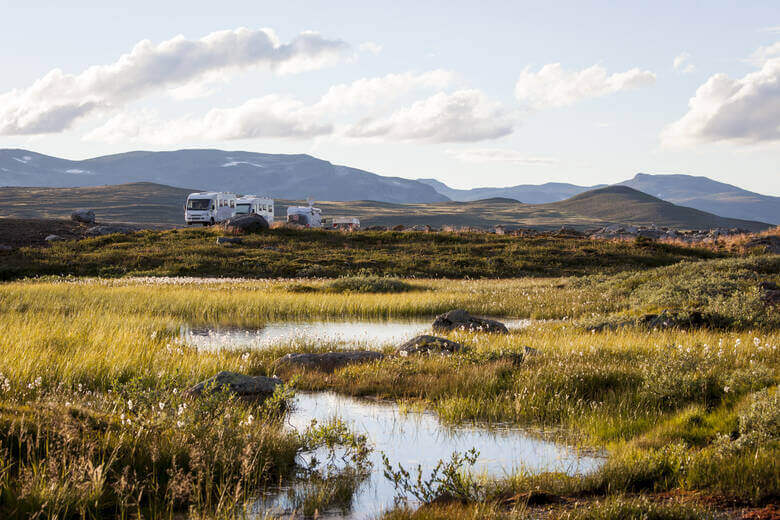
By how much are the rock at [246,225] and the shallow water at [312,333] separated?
30367 millimetres

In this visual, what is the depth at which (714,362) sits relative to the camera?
33.6 ft

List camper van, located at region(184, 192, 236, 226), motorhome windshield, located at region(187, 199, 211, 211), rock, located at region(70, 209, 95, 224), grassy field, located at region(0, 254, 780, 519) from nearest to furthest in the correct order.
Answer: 1. grassy field, located at region(0, 254, 780, 519)
2. camper van, located at region(184, 192, 236, 226)
3. motorhome windshield, located at region(187, 199, 211, 211)
4. rock, located at region(70, 209, 95, 224)

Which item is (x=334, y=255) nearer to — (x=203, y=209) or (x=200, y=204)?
(x=203, y=209)

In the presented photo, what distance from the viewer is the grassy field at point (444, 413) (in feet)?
17.6

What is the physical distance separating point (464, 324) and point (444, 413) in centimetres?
765

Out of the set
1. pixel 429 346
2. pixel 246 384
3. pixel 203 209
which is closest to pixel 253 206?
pixel 203 209

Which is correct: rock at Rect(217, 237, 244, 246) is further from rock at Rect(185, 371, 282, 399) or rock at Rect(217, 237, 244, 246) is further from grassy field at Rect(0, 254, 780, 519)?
rock at Rect(185, 371, 282, 399)

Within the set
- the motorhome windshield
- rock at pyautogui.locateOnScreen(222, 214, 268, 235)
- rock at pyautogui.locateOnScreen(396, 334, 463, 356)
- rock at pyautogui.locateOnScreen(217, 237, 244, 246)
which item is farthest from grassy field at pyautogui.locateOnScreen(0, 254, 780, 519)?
the motorhome windshield

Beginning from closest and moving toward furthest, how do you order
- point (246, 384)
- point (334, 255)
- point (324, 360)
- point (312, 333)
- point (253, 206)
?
point (246, 384), point (324, 360), point (312, 333), point (334, 255), point (253, 206)

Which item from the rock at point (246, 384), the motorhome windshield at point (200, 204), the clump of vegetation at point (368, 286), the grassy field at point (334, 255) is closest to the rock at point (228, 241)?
the grassy field at point (334, 255)

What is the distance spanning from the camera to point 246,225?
48188mm

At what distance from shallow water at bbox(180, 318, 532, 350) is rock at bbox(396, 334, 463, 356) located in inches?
63.2

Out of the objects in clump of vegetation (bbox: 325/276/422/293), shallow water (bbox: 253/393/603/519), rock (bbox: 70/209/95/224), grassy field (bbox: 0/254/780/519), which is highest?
grassy field (bbox: 0/254/780/519)

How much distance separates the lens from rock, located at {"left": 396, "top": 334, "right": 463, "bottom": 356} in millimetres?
12030
